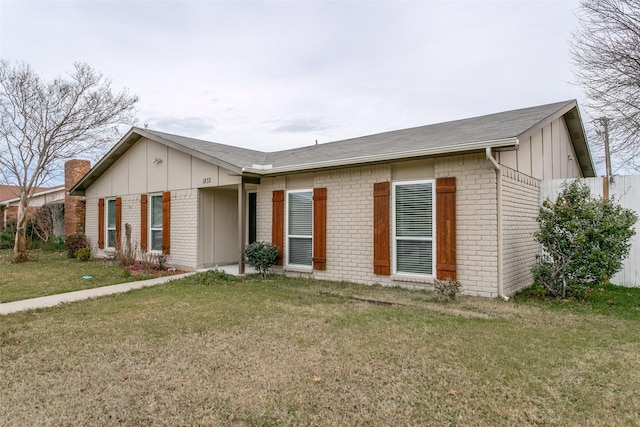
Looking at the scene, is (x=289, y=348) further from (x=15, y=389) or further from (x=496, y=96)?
(x=496, y=96)

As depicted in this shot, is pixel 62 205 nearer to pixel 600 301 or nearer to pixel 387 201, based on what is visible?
pixel 387 201

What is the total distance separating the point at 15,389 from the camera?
3.27 metres

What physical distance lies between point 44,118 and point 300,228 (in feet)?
34.9

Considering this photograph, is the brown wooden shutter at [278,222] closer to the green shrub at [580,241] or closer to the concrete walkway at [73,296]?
the concrete walkway at [73,296]

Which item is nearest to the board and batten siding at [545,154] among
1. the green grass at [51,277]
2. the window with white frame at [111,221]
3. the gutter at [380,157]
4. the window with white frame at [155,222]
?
the gutter at [380,157]

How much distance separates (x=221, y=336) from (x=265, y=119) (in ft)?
55.6

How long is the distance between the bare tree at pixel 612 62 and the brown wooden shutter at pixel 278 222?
29.3 feet

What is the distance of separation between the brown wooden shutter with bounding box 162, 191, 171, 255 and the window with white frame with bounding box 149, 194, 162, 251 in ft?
1.93

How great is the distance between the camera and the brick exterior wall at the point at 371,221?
672cm

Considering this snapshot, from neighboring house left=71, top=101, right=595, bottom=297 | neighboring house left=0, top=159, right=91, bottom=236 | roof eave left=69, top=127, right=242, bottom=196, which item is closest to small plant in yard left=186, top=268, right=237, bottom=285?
neighboring house left=71, top=101, right=595, bottom=297

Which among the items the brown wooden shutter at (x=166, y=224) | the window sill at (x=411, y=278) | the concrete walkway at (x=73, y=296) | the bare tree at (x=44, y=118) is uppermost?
the bare tree at (x=44, y=118)

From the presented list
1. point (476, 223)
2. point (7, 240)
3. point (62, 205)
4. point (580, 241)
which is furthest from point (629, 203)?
point (7, 240)

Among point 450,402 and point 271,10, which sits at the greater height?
point 271,10

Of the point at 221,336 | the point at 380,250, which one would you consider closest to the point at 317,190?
the point at 380,250
